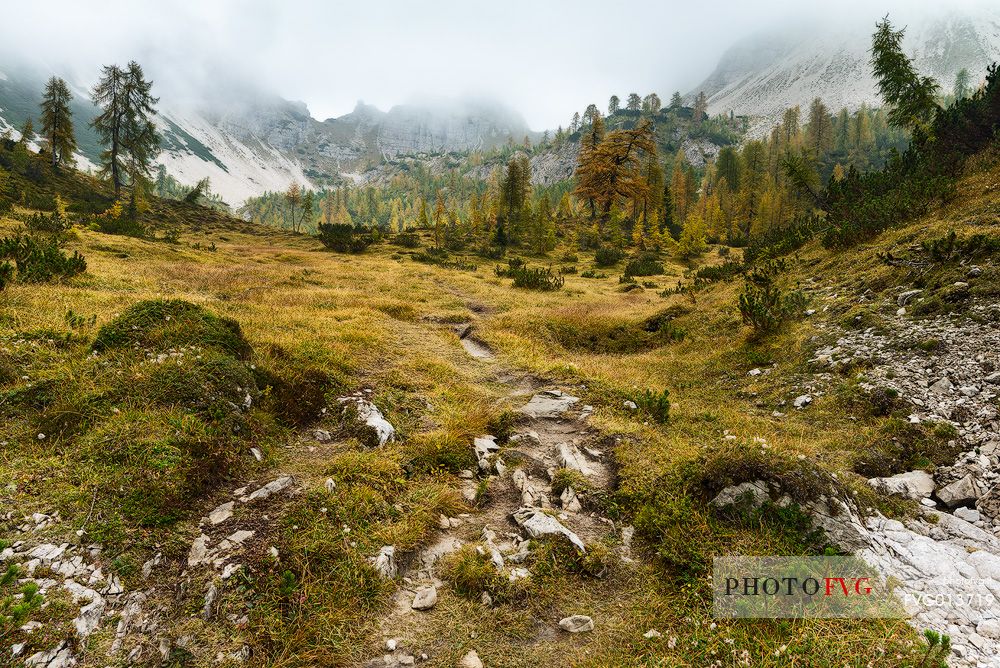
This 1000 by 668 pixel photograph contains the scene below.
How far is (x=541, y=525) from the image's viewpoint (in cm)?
510

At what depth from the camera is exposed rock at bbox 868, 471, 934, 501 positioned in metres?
5.35

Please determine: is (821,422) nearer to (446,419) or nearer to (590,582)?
(590,582)

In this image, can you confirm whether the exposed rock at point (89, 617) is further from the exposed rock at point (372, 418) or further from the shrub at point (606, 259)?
the shrub at point (606, 259)

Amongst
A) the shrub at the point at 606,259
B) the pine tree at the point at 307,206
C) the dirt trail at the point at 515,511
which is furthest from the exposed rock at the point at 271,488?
the pine tree at the point at 307,206

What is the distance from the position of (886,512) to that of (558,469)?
153 inches

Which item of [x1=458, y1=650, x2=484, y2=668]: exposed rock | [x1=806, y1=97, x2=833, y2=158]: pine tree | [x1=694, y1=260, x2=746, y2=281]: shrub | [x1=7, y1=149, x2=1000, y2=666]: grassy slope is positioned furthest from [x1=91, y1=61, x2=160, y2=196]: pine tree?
[x1=806, y1=97, x2=833, y2=158]: pine tree

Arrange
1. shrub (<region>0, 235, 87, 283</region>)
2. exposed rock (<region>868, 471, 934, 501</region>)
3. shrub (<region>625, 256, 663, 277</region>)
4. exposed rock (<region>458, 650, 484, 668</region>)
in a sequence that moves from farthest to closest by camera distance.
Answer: shrub (<region>625, 256, 663, 277</region>), shrub (<region>0, 235, 87, 283</region>), exposed rock (<region>868, 471, 934, 501</region>), exposed rock (<region>458, 650, 484, 668</region>)

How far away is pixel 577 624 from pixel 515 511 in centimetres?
167

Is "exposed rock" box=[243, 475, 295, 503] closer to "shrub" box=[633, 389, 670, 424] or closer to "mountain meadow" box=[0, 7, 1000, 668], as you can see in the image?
"mountain meadow" box=[0, 7, 1000, 668]

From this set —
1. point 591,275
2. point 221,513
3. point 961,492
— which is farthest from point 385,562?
point 591,275

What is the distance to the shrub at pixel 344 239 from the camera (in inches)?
1508

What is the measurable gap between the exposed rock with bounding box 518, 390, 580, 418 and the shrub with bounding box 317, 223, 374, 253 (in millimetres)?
33059

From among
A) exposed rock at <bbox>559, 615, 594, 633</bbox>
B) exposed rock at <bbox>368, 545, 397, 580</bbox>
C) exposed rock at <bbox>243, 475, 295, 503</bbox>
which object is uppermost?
exposed rock at <bbox>243, 475, 295, 503</bbox>

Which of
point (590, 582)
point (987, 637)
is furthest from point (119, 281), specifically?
point (987, 637)
